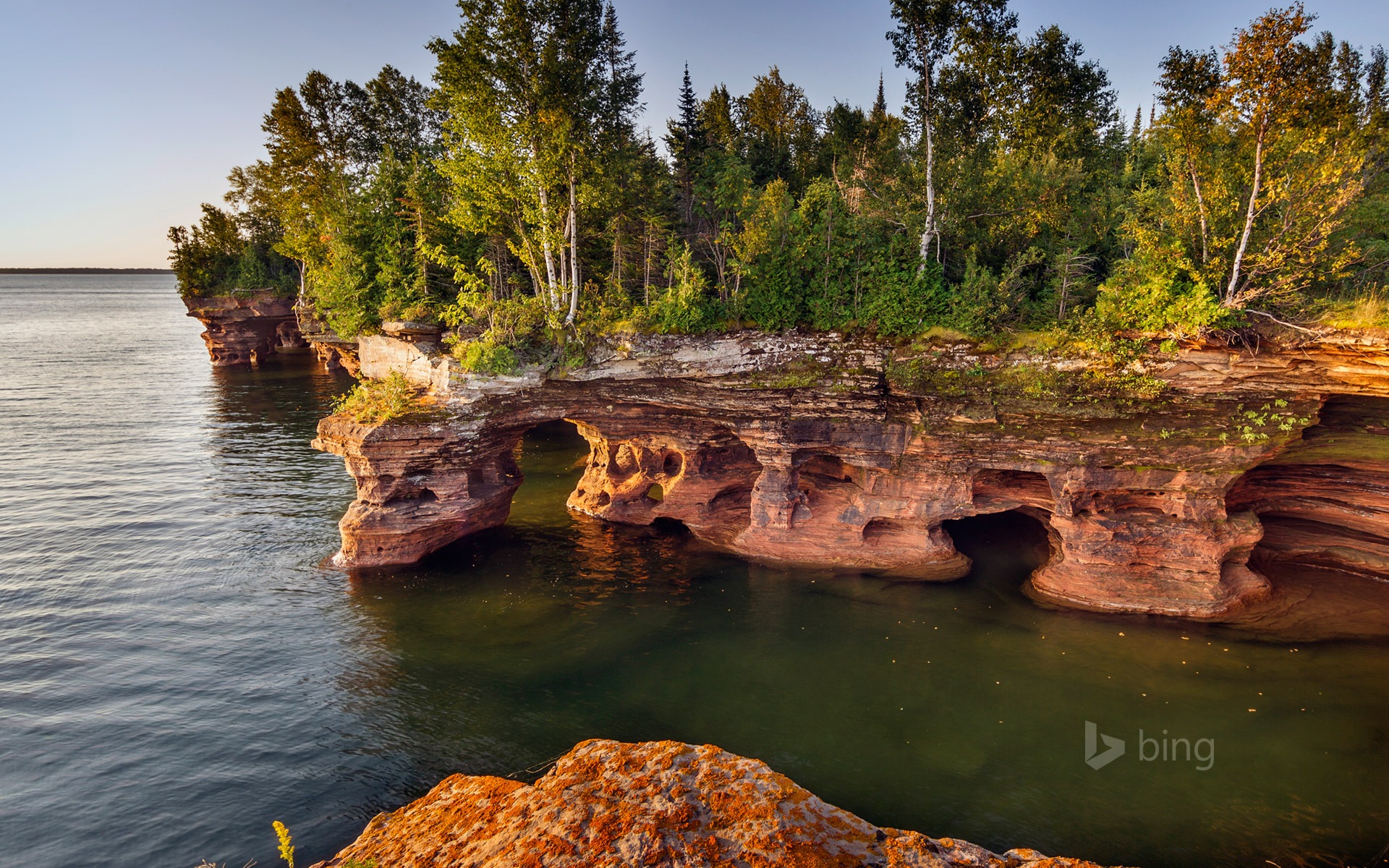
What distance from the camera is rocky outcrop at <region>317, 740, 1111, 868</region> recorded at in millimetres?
5629

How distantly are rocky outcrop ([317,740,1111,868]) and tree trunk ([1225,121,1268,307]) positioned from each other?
1595 centimetres

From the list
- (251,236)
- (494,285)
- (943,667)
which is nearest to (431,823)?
(943,667)

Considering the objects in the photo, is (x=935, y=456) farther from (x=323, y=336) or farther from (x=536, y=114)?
(x=323, y=336)

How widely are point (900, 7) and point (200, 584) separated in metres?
30.8

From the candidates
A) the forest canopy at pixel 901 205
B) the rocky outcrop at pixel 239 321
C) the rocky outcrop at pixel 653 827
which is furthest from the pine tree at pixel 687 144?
the rocky outcrop at pixel 239 321

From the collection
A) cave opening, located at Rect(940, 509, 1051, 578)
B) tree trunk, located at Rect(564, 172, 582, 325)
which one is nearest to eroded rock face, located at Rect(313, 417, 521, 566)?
tree trunk, located at Rect(564, 172, 582, 325)

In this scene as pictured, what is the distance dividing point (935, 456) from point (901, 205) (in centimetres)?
941

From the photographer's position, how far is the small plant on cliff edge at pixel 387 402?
68.1 ft

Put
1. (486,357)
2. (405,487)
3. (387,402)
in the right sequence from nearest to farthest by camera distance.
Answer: (486,357)
(387,402)
(405,487)

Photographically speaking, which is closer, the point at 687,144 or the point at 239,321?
the point at 687,144

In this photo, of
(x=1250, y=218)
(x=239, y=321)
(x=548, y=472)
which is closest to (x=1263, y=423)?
(x=1250, y=218)

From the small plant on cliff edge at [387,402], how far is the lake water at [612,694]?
19.0ft

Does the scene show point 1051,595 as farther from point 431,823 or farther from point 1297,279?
point 431,823

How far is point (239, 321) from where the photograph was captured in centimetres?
6316
